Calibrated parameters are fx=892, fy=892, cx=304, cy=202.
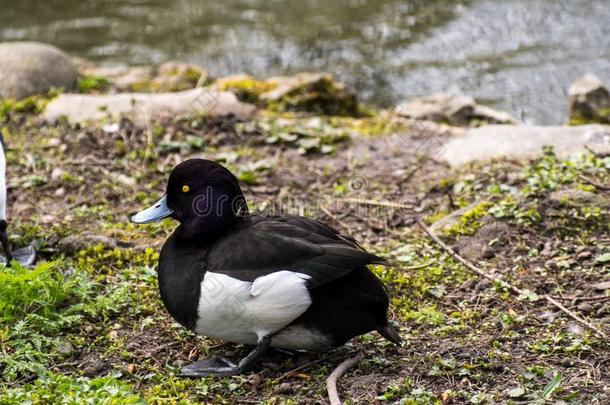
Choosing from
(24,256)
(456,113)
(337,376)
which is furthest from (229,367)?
(456,113)

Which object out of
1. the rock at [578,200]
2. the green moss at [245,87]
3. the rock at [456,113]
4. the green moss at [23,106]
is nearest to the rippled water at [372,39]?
the rock at [456,113]

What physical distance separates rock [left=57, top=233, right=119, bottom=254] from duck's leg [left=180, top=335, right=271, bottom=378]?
1.55 m

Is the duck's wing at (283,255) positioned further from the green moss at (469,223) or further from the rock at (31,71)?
the rock at (31,71)

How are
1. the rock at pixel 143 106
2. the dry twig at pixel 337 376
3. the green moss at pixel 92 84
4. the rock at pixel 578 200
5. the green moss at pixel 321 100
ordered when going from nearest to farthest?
the dry twig at pixel 337 376 → the rock at pixel 578 200 → the rock at pixel 143 106 → the green moss at pixel 321 100 → the green moss at pixel 92 84

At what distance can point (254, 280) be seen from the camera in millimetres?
4062

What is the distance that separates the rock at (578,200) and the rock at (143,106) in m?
3.02

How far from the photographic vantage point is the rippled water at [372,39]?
1007 centimetres

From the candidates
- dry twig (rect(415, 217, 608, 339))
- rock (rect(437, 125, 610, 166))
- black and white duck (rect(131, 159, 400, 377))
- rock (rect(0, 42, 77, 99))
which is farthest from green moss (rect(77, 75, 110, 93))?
black and white duck (rect(131, 159, 400, 377))

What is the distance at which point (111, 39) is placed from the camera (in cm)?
1174

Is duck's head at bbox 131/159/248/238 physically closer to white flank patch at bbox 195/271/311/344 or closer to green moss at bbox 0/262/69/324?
white flank patch at bbox 195/271/311/344

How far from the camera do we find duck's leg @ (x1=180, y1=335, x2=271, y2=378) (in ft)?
13.6

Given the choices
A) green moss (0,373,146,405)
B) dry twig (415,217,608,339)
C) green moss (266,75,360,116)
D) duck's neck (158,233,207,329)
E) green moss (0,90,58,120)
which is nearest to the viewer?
green moss (0,373,146,405)

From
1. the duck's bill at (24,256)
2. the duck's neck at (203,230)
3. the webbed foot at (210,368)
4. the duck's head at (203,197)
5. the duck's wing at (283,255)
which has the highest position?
the duck's head at (203,197)

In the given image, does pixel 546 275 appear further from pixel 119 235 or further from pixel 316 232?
pixel 119 235
